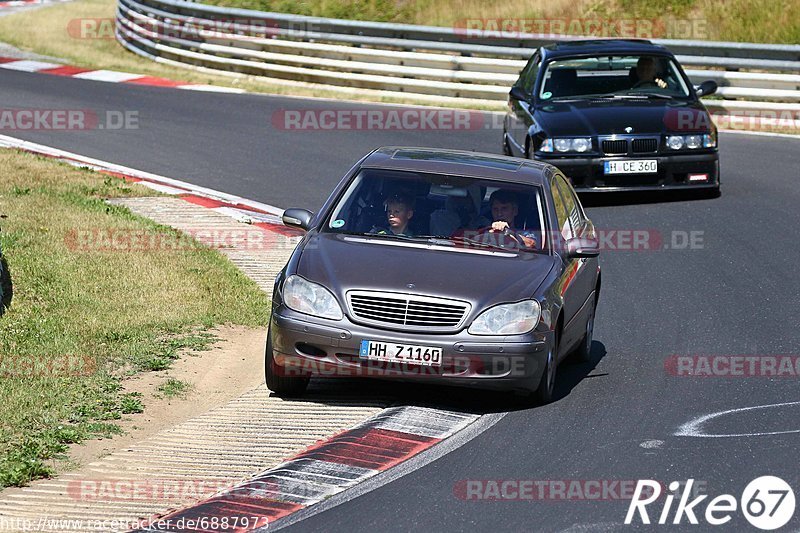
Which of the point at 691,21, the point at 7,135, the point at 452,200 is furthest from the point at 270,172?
the point at 691,21

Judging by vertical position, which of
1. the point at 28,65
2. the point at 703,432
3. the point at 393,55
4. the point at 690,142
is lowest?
the point at 28,65

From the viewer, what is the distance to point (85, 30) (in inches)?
1382

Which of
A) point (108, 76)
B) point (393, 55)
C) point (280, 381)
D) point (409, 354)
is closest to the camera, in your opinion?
point (409, 354)

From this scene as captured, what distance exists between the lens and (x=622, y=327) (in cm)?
1104

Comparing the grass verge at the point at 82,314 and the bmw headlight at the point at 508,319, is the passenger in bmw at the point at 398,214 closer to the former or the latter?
the bmw headlight at the point at 508,319

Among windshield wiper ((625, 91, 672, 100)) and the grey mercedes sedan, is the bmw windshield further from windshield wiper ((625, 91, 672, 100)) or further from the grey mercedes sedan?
the grey mercedes sedan

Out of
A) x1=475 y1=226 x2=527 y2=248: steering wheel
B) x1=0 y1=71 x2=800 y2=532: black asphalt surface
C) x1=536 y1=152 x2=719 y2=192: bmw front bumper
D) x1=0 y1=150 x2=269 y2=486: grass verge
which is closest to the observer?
x1=0 y1=71 x2=800 y2=532: black asphalt surface

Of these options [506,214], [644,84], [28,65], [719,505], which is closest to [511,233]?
[506,214]

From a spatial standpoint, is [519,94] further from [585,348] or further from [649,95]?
[585,348]

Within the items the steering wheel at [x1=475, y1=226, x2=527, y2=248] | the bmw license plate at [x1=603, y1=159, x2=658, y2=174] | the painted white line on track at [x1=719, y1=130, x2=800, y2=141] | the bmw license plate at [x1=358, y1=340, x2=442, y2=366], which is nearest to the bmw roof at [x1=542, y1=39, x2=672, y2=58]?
the bmw license plate at [x1=603, y1=159, x2=658, y2=174]

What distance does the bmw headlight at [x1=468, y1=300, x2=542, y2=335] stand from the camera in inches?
331

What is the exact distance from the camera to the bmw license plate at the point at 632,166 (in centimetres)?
1552

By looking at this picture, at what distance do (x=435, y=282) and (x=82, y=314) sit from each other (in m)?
3.19

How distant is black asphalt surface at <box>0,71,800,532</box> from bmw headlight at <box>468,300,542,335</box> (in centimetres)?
54
